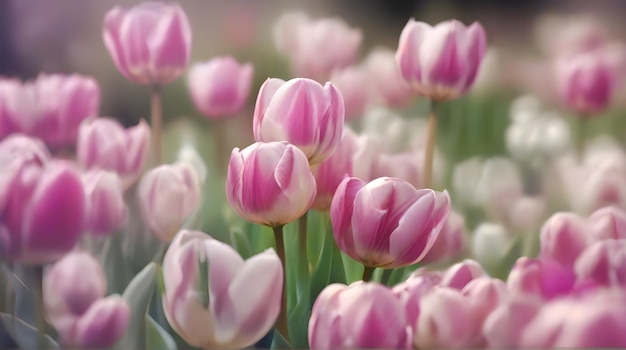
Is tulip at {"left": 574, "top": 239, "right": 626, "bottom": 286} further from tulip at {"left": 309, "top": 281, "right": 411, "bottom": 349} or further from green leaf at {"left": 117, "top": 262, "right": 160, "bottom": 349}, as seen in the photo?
green leaf at {"left": 117, "top": 262, "right": 160, "bottom": 349}

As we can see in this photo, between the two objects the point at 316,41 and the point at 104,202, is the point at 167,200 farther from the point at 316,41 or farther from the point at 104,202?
the point at 316,41

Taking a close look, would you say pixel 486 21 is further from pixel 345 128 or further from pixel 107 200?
pixel 107 200

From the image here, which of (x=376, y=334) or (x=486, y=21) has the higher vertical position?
(x=486, y=21)

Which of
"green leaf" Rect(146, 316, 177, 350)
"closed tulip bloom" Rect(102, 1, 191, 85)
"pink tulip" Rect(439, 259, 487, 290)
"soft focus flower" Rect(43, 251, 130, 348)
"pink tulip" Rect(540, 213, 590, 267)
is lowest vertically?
"green leaf" Rect(146, 316, 177, 350)

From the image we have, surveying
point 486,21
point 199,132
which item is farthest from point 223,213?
point 486,21

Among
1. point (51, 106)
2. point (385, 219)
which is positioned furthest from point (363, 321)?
point (51, 106)

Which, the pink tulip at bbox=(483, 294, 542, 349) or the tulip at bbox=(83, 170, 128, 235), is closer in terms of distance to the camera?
the pink tulip at bbox=(483, 294, 542, 349)

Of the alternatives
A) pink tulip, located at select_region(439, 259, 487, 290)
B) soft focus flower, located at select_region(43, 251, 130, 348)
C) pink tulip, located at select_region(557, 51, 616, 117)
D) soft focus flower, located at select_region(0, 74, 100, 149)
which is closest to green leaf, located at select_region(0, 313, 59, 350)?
soft focus flower, located at select_region(43, 251, 130, 348)
